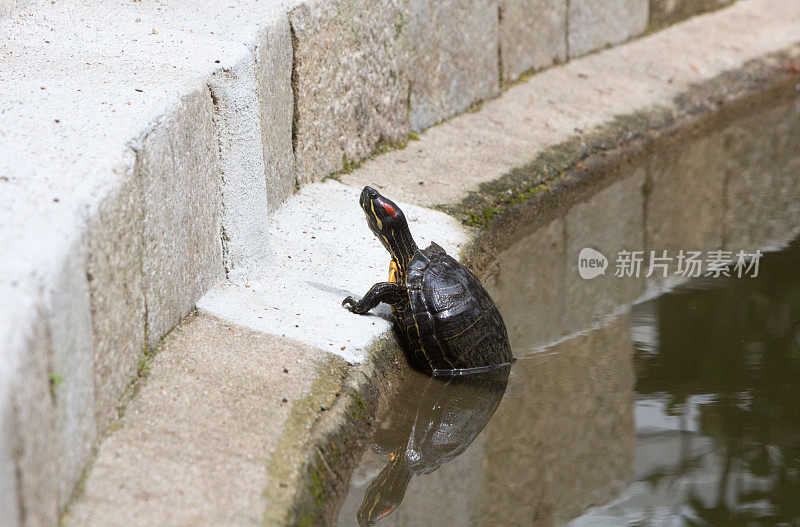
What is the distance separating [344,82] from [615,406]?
2677 mm

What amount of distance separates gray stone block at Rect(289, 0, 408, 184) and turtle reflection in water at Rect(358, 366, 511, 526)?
5.61 feet

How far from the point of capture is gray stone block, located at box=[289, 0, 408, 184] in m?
4.95

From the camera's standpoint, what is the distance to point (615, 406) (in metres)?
3.78

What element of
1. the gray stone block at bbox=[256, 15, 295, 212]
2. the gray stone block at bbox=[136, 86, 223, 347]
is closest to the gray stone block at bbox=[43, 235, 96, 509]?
the gray stone block at bbox=[136, 86, 223, 347]

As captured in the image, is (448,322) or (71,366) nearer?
(71,366)

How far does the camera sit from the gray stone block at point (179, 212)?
10.4 feet

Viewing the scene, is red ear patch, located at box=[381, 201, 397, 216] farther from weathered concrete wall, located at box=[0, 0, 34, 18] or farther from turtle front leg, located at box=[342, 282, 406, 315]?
weathered concrete wall, located at box=[0, 0, 34, 18]

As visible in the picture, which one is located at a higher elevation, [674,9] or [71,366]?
[71,366]

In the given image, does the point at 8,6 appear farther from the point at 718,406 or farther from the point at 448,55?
the point at 718,406

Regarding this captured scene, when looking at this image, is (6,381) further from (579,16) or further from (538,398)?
(579,16)

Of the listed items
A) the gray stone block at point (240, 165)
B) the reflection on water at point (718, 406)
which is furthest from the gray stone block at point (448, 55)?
the reflection on water at point (718, 406)

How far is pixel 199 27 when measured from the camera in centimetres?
421

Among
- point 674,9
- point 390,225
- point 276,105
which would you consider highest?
point 276,105

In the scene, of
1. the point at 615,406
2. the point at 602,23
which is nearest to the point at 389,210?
the point at 615,406
